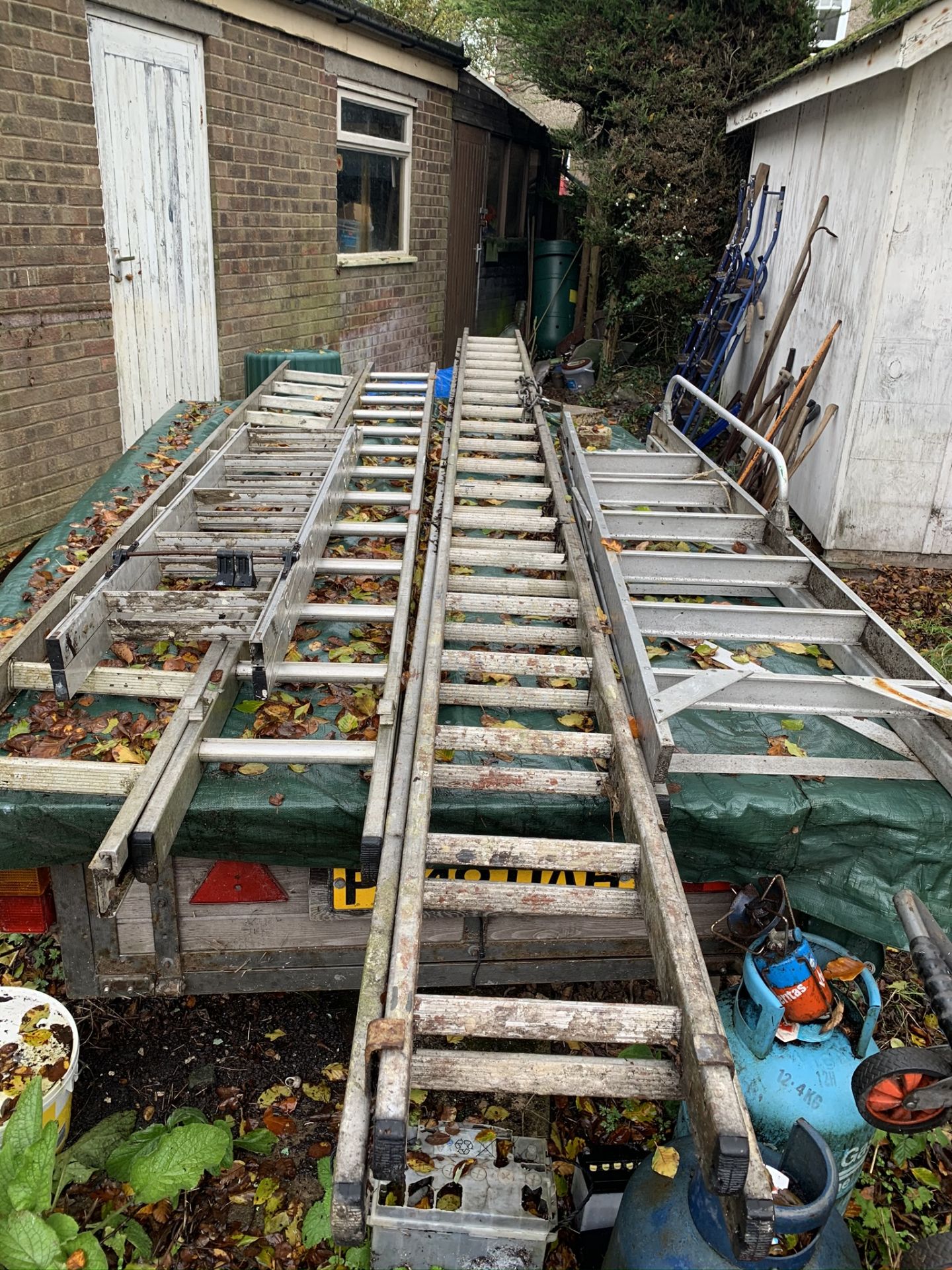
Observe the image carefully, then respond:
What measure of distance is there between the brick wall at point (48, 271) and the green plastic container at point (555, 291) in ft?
35.9

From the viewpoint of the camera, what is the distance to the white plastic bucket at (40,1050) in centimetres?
305

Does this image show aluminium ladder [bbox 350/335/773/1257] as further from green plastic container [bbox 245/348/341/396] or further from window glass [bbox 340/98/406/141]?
window glass [bbox 340/98/406/141]

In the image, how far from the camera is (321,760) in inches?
128

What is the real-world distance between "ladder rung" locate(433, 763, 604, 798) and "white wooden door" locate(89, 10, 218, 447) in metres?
5.68

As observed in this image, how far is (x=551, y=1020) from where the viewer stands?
2354 mm

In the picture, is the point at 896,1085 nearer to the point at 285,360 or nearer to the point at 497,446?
the point at 497,446

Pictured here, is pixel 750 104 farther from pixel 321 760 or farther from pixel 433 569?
pixel 321 760

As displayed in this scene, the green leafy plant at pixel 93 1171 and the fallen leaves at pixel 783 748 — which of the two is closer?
the green leafy plant at pixel 93 1171

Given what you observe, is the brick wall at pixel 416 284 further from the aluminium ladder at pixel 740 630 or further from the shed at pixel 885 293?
the aluminium ladder at pixel 740 630

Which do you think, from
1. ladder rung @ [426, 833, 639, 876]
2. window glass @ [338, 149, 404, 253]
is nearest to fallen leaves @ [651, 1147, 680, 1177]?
ladder rung @ [426, 833, 639, 876]

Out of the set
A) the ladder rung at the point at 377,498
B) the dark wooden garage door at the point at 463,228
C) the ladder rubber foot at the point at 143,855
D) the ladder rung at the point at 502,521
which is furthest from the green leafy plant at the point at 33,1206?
the dark wooden garage door at the point at 463,228


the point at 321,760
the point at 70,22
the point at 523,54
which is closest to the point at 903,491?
the point at 321,760

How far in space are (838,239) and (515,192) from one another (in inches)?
437

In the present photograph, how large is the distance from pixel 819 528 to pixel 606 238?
7.29 metres
